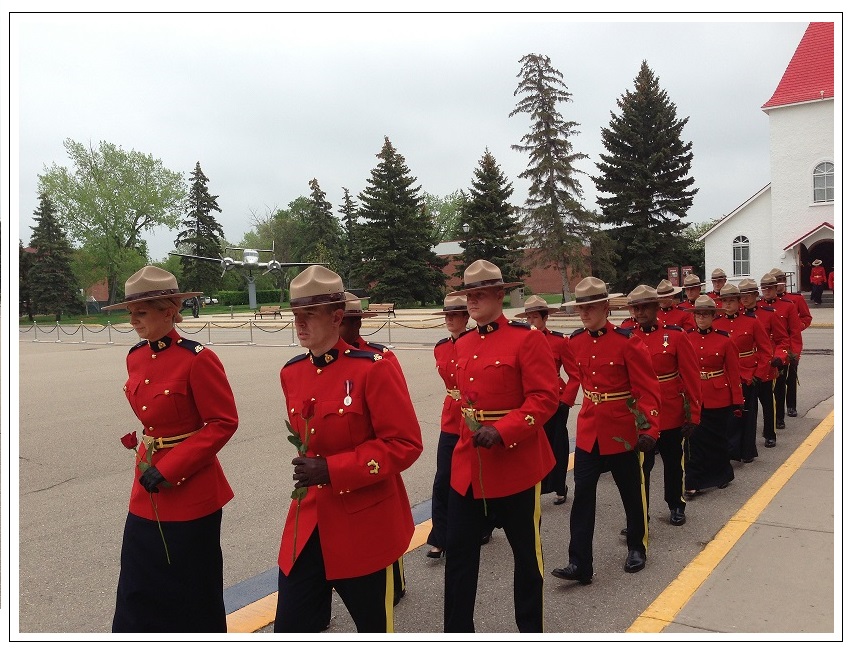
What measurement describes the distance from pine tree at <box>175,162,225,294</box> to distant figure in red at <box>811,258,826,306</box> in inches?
2081

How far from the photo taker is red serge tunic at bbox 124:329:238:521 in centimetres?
342

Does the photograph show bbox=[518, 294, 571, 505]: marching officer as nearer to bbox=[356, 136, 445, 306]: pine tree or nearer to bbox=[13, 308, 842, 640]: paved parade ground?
bbox=[13, 308, 842, 640]: paved parade ground

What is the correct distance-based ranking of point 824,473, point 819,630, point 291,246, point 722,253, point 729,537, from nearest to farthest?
point 819,630
point 729,537
point 824,473
point 722,253
point 291,246

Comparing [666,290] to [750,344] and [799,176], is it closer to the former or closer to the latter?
[750,344]

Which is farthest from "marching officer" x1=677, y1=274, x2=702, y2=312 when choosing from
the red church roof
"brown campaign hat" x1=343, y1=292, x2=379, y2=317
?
the red church roof

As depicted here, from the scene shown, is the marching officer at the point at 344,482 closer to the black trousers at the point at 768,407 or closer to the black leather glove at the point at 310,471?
the black leather glove at the point at 310,471

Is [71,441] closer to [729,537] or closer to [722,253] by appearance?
[729,537]

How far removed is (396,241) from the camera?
162 feet

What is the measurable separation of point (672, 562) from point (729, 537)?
2.17 ft

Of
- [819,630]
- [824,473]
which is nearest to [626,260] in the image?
[824,473]

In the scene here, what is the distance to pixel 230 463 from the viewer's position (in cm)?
814

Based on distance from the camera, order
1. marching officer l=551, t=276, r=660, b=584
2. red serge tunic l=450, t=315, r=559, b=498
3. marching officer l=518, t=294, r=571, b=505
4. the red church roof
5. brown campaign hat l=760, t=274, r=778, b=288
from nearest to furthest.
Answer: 1. red serge tunic l=450, t=315, r=559, b=498
2. marching officer l=551, t=276, r=660, b=584
3. marching officer l=518, t=294, r=571, b=505
4. brown campaign hat l=760, t=274, r=778, b=288
5. the red church roof

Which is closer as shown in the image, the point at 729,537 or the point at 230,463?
the point at 729,537
